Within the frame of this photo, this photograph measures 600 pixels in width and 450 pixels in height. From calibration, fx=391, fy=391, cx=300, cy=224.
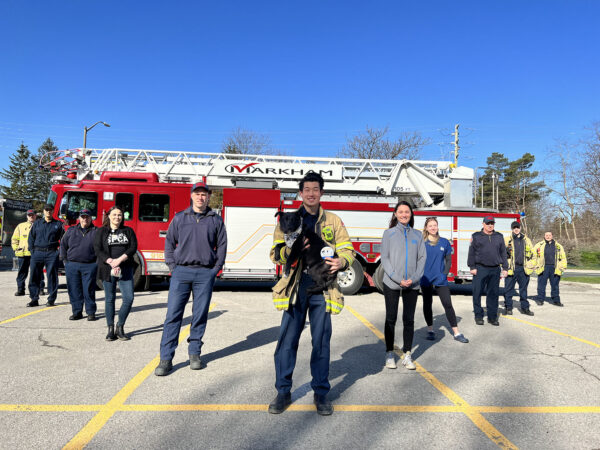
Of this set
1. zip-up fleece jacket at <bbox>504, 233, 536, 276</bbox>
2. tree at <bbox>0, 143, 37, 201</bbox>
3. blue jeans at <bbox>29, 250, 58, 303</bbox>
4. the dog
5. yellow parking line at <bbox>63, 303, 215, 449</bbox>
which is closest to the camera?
yellow parking line at <bbox>63, 303, 215, 449</bbox>

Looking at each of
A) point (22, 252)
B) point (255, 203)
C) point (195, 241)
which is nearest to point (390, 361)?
point (195, 241)

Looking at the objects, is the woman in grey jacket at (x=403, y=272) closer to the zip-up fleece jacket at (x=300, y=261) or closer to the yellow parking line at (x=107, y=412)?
the zip-up fleece jacket at (x=300, y=261)

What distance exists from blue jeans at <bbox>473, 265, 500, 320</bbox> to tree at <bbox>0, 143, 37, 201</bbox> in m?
59.6

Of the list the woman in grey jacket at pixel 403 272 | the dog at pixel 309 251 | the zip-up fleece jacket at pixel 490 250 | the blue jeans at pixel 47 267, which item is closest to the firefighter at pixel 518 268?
the zip-up fleece jacket at pixel 490 250

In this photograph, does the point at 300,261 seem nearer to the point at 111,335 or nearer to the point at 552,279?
the point at 111,335

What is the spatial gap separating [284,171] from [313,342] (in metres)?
8.64

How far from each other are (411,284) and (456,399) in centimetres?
124

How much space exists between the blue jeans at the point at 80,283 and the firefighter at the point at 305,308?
458cm

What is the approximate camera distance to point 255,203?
1021 cm

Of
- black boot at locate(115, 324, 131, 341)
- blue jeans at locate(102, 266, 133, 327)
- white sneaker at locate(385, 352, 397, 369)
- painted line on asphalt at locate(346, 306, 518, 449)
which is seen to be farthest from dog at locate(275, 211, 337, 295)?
black boot at locate(115, 324, 131, 341)

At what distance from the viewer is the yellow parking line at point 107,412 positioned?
8.81ft

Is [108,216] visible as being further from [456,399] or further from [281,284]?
[456,399]

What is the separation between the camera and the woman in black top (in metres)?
5.40

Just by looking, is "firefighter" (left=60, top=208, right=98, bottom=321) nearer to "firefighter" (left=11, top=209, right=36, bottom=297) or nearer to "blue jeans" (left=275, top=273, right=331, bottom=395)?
"firefighter" (left=11, top=209, right=36, bottom=297)
